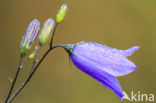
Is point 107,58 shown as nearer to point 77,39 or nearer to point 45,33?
point 45,33

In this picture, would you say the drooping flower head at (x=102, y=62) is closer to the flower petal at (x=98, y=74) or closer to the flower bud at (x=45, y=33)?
the flower petal at (x=98, y=74)

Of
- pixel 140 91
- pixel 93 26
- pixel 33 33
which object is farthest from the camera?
pixel 93 26

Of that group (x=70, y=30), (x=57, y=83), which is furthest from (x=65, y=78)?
(x=70, y=30)

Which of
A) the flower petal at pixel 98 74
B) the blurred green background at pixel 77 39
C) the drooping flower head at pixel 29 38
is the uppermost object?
the drooping flower head at pixel 29 38

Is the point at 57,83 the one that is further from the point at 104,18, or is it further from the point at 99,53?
the point at 99,53

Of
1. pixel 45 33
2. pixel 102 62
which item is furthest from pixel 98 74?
pixel 45 33

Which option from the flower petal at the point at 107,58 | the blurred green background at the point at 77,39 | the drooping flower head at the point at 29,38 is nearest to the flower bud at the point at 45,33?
the drooping flower head at the point at 29,38
